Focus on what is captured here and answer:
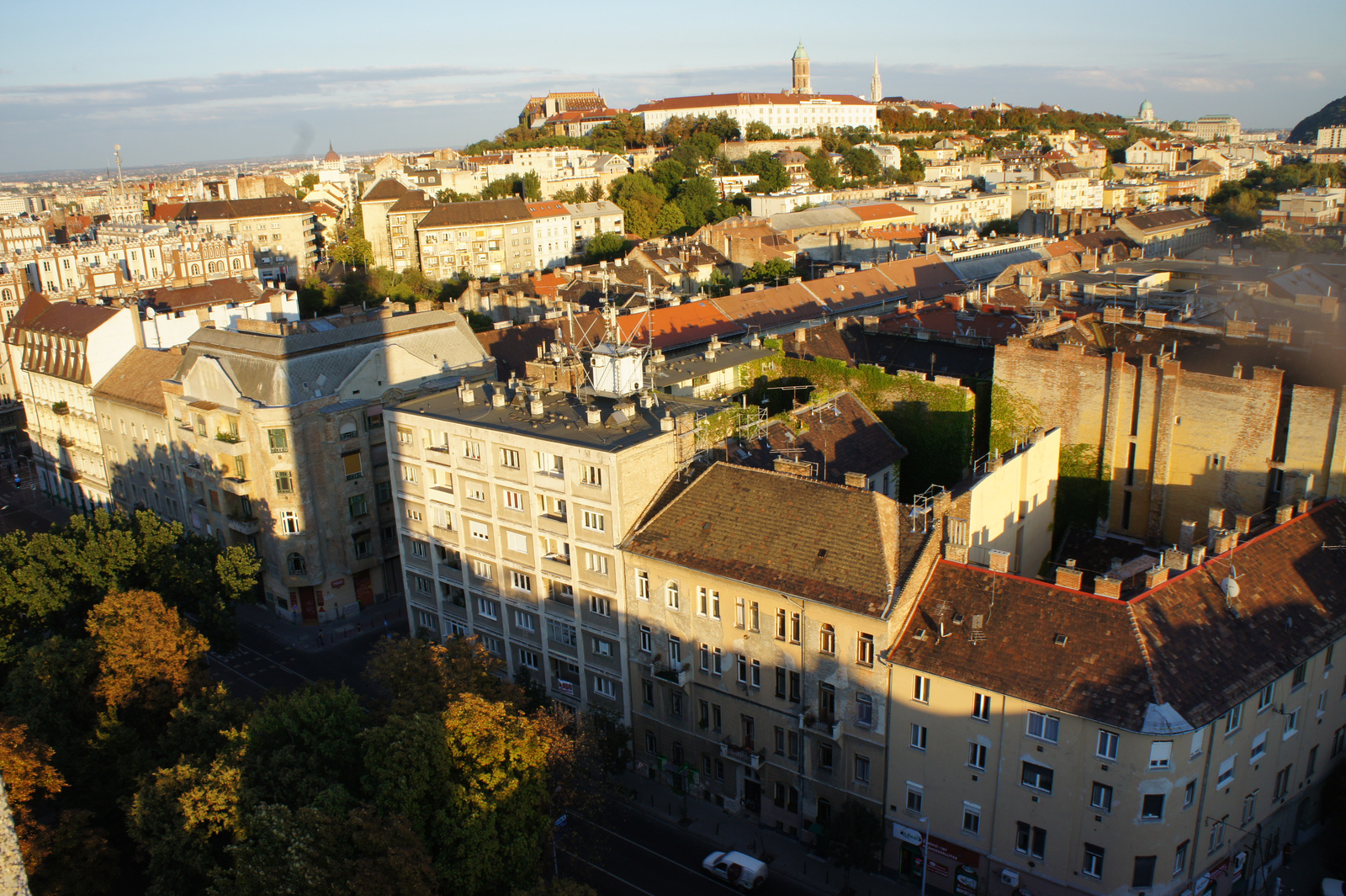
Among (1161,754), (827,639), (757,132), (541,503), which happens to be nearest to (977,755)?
(1161,754)

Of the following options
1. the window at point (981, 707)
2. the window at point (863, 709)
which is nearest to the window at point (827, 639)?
the window at point (863, 709)

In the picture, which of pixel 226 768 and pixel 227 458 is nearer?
pixel 226 768

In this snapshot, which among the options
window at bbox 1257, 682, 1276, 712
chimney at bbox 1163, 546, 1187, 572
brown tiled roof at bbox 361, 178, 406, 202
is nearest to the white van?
window at bbox 1257, 682, 1276, 712

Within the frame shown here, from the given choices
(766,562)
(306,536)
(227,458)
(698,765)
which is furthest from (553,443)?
(227,458)

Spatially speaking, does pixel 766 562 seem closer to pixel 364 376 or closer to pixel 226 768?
pixel 226 768

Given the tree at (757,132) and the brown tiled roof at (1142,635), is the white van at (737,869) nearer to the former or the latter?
the brown tiled roof at (1142,635)

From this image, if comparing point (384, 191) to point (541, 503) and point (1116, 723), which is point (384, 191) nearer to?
point (541, 503)
